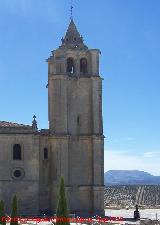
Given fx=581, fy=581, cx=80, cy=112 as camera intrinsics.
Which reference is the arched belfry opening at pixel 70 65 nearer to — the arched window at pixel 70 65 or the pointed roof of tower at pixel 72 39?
the arched window at pixel 70 65

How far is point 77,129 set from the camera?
5566 centimetres

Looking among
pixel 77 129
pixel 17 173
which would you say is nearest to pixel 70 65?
pixel 77 129

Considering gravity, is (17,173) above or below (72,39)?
below

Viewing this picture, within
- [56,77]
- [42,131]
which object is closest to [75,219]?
[42,131]

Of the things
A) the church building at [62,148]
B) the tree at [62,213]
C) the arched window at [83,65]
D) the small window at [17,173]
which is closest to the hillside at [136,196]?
the church building at [62,148]

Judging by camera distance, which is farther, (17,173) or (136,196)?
(136,196)

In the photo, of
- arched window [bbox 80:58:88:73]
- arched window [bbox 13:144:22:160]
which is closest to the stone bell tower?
arched window [bbox 80:58:88:73]

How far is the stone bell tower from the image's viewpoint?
54531 mm

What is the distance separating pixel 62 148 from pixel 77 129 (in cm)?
256

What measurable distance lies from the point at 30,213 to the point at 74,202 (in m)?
4.35

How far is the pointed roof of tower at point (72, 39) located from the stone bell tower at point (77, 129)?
61 cm

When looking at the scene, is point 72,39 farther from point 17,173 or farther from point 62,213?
point 62,213

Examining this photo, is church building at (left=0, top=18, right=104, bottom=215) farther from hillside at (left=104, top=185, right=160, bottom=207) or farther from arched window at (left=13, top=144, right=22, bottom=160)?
hillside at (left=104, top=185, right=160, bottom=207)

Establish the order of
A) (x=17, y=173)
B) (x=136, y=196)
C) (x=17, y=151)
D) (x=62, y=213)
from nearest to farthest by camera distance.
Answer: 1. (x=62, y=213)
2. (x=17, y=173)
3. (x=17, y=151)
4. (x=136, y=196)
